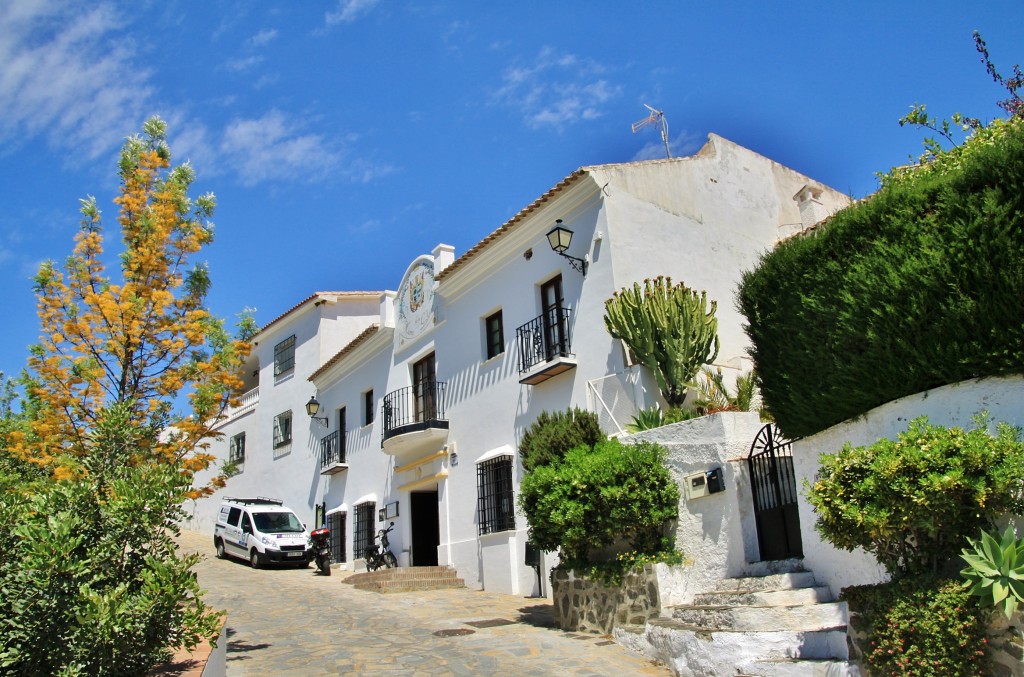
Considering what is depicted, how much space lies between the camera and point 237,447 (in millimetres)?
30750

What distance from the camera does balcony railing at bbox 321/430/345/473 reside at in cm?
2328

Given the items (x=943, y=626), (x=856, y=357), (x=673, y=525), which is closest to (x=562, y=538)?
(x=673, y=525)

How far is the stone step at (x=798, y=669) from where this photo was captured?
23.0 feet

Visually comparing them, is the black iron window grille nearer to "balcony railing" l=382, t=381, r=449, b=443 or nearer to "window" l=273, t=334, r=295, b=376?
"balcony railing" l=382, t=381, r=449, b=443

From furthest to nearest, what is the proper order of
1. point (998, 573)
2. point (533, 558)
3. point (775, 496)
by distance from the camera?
point (533, 558), point (775, 496), point (998, 573)

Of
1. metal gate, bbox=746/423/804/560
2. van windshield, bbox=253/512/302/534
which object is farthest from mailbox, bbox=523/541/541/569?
van windshield, bbox=253/512/302/534

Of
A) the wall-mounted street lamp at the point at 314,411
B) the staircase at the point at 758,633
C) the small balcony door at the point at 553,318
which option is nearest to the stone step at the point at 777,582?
the staircase at the point at 758,633

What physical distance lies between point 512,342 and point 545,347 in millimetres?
1060

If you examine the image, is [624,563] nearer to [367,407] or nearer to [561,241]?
[561,241]

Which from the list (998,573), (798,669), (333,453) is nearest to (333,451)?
(333,453)

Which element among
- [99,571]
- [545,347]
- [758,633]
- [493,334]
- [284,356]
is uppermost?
[284,356]

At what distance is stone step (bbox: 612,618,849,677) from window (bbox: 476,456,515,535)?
7295 millimetres

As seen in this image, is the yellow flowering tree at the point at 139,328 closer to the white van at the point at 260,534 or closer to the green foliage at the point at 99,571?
the green foliage at the point at 99,571

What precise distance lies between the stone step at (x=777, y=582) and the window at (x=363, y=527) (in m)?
13.5
